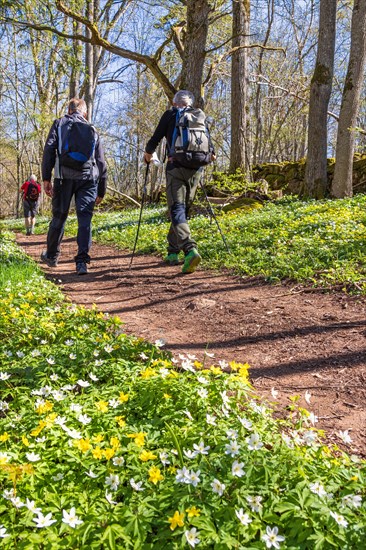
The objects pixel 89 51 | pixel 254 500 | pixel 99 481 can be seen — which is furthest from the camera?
pixel 89 51

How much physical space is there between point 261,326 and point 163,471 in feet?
8.29

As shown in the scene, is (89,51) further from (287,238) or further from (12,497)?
(12,497)

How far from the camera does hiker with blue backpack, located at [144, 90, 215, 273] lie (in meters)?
5.91

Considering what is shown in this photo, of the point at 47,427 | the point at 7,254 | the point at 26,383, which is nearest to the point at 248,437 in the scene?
the point at 47,427

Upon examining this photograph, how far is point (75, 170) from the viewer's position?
247 inches

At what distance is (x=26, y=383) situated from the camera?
267 centimetres

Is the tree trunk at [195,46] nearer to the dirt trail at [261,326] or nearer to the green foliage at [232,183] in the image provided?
the green foliage at [232,183]

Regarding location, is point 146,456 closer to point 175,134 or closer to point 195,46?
point 175,134

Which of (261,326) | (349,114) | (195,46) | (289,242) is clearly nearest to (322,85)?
(349,114)

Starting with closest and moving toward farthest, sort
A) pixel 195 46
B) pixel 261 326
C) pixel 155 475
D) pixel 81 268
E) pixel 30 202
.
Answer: pixel 155 475, pixel 261 326, pixel 81 268, pixel 195 46, pixel 30 202

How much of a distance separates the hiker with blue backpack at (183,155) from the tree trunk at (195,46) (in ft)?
13.6

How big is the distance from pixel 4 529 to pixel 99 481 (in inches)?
16.4

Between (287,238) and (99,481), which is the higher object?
(287,238)

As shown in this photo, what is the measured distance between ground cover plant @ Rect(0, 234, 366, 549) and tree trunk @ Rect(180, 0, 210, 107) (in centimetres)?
885
